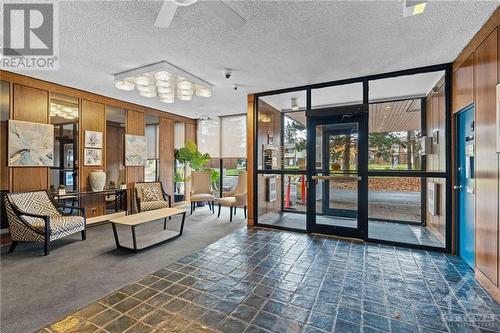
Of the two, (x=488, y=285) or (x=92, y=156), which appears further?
(x=92, y=156)

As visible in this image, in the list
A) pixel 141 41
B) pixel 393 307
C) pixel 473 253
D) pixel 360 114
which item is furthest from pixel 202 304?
pixel 360 114

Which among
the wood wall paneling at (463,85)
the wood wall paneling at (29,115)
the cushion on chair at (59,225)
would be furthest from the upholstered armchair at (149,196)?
the wood wall paneling at (463,85)

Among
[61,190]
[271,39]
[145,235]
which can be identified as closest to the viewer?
[271,39]

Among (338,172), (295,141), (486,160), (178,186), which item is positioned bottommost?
(178,186)

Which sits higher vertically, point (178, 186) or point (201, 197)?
point (178, 186)

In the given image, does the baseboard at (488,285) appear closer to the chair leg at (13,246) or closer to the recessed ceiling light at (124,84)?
the recessed ceiling light at (124,84)

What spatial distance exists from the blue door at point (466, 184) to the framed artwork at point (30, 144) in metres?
6.43

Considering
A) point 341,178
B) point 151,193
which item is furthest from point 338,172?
point 151,193

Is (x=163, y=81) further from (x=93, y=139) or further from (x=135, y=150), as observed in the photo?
(x=135, y=150)

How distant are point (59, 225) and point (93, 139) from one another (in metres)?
2.10

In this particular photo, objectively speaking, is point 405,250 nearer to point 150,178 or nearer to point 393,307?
point 393,307

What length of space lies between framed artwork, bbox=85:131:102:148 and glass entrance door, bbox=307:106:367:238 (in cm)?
441

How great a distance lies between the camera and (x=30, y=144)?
13.2 ft

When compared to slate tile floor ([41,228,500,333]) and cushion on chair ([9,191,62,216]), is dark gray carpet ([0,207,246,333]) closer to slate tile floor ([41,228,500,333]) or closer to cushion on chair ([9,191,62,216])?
slate tile floor ([41,228,500,333])
